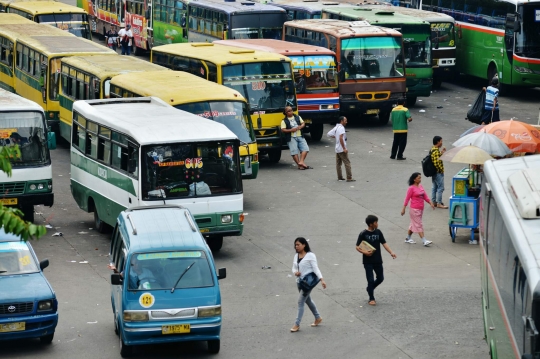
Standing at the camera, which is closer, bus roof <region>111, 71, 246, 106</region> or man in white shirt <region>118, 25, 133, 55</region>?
bus roof <region>111, 71, 246, 106</region>

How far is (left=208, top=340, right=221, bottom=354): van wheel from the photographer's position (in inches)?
539

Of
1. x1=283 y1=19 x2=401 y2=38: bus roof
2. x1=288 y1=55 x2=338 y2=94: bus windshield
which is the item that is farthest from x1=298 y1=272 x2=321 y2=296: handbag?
x1=283 y1=19 x2=401 y2=38: bus roof

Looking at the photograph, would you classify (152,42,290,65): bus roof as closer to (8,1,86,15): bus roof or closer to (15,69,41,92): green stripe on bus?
(15,69,41,92): green stripe on bus

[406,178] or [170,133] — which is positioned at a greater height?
[170,133]

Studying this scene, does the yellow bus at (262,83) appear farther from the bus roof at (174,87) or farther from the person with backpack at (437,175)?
the person with backpack at (437,175)

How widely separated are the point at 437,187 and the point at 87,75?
9883mm

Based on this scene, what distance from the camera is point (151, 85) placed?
953 inches

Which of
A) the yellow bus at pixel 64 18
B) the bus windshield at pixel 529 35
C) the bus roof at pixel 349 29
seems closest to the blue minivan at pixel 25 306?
the bus roof at pixel 349 29

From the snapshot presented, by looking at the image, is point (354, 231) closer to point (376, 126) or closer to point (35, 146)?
point (35, 146)

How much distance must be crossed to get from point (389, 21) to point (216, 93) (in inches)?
533

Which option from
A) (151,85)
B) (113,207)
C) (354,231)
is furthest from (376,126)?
(113,207)

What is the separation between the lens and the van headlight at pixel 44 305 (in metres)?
13.8

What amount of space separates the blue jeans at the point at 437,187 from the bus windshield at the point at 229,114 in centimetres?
390

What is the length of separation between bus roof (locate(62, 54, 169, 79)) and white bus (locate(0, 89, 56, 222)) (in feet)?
18.5
